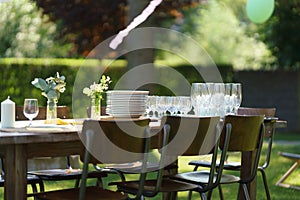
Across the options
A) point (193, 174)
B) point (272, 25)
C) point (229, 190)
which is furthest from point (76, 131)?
point (272, 25)

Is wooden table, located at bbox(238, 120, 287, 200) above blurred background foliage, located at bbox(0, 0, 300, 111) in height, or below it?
below

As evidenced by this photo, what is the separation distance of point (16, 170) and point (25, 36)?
1348 cm

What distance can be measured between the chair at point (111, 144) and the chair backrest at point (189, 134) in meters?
0.22

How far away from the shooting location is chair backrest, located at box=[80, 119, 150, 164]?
3.66m

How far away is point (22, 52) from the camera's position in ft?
54.8

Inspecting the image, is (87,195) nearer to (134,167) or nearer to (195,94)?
(134,167)

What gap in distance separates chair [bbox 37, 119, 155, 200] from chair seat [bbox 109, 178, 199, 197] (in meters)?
0.18

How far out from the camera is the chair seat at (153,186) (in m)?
4.16

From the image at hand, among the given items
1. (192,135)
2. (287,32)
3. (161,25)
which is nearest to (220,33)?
(161,25)

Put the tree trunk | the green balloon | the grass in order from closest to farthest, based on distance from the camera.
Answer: the grass < the tree trunk < the green balloon

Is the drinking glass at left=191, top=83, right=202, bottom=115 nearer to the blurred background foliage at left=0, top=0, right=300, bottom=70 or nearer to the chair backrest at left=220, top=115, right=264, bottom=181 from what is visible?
the chair backrest at left=220, top=115, right=264, bottom=181

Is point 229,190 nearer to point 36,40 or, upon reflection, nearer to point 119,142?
point 119,142

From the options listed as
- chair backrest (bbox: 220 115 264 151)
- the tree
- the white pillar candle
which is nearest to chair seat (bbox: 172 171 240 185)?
chair backrest (bbox: 220 115 264 151)

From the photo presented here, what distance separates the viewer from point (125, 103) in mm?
4559
